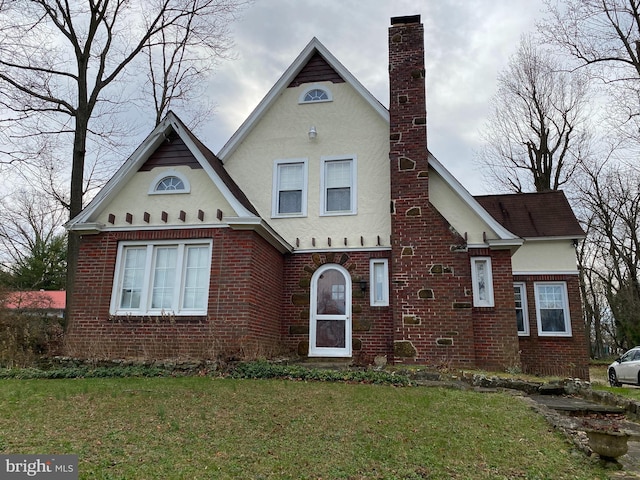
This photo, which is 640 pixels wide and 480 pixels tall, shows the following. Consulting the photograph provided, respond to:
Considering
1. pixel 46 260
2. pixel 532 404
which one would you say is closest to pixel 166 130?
pixel 532 404

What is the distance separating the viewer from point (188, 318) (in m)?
9.35

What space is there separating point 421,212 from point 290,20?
7.14 metres

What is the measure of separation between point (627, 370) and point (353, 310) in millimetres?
10974

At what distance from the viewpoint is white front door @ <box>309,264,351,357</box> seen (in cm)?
1083

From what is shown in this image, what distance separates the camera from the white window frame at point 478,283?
1055cm

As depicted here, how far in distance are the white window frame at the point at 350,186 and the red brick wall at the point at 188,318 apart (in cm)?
215

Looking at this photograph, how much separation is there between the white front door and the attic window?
4648 mm

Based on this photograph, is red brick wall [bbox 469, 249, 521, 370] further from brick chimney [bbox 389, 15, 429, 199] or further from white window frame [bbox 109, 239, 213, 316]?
white window frame [bbox 109, 239, 213, 316]

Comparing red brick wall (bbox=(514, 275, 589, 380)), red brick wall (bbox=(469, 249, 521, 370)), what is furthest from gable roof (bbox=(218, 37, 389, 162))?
red brick wall (bbox=(514, 275, 589, 380))

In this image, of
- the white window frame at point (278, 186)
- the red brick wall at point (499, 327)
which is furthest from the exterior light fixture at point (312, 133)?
the red brick wall at point (499, 327)

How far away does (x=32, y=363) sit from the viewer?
9578mm

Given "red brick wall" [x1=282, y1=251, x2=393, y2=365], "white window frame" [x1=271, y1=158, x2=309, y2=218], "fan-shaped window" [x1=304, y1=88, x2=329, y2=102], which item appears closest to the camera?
"red brick wall" [x1=282, y1=251, x2=393, y2=365]

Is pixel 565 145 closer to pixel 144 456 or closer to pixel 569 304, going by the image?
pixel 569 304

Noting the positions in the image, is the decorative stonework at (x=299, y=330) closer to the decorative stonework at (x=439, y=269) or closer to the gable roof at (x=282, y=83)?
the decorative stonework at (x=439, y=269)
